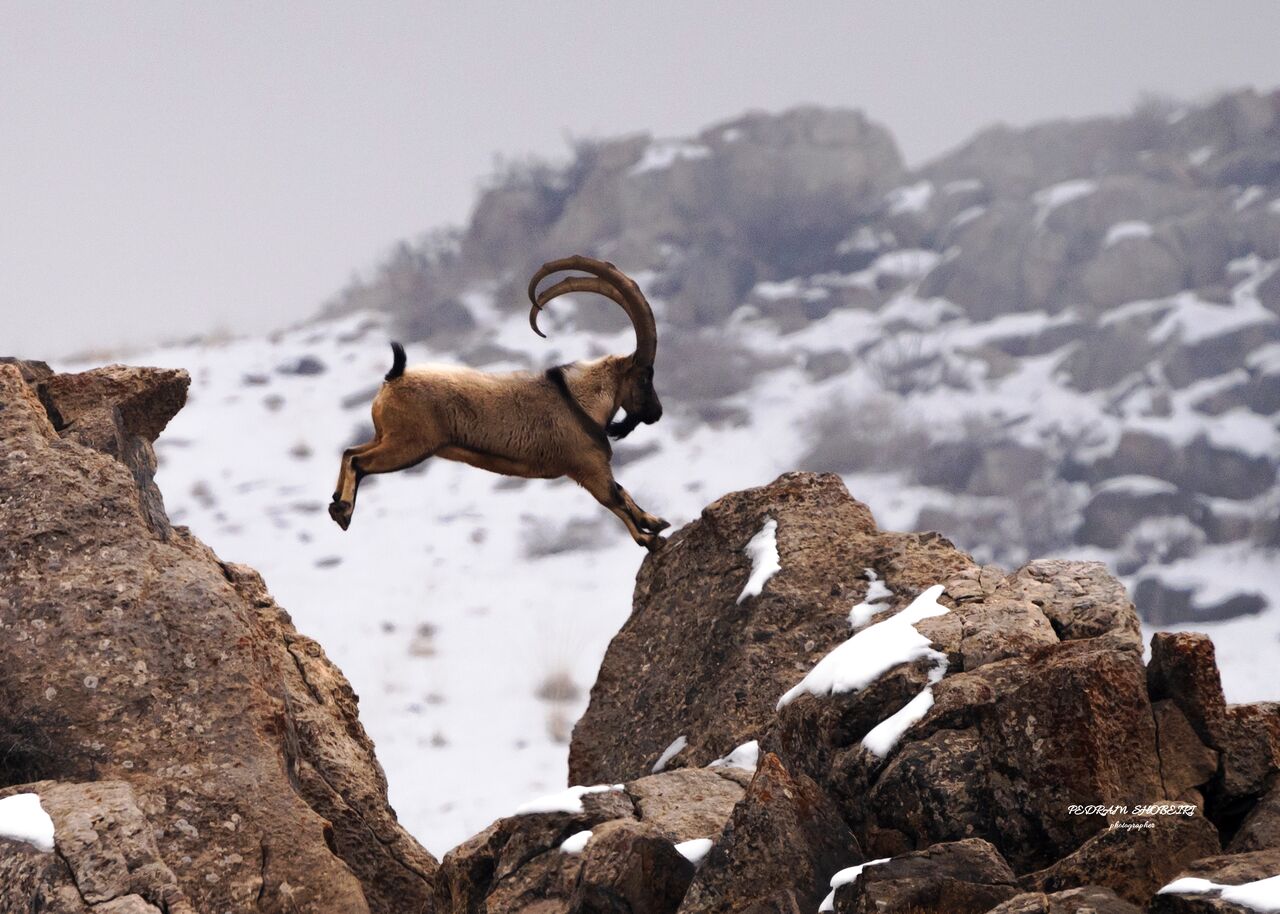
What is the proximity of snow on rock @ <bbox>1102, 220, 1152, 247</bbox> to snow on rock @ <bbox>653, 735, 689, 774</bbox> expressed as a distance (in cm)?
4982

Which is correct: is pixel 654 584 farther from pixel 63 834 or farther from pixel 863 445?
pixel 863 445

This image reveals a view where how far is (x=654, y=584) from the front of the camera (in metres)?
9.14

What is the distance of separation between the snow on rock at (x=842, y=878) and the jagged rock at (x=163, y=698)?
2463 millimetres

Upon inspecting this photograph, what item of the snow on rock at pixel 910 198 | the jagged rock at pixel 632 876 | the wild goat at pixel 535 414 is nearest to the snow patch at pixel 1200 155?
the snow on rock at pixel 910 198

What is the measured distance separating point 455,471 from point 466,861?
101 feet

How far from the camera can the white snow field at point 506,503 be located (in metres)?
24.9

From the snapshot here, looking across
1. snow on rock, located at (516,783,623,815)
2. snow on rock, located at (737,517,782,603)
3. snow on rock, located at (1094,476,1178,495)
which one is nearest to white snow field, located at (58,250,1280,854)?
snow on rock, located at (1094,476,1178,495)

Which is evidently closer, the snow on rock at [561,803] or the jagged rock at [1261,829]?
the jagged rock at [1261,829]

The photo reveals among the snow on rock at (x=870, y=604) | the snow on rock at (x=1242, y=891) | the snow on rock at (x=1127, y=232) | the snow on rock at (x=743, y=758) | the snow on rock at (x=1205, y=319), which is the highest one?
the snow on rock at (x=1127, y=232)

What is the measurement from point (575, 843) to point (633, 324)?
160 inches

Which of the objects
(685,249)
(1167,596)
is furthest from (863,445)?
(685,249)

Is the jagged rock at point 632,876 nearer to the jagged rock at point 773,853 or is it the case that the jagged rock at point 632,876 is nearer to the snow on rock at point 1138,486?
the jagged rock at point 773,853

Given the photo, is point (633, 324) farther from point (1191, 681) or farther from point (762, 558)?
point (1191, 681)

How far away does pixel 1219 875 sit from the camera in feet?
15.8
